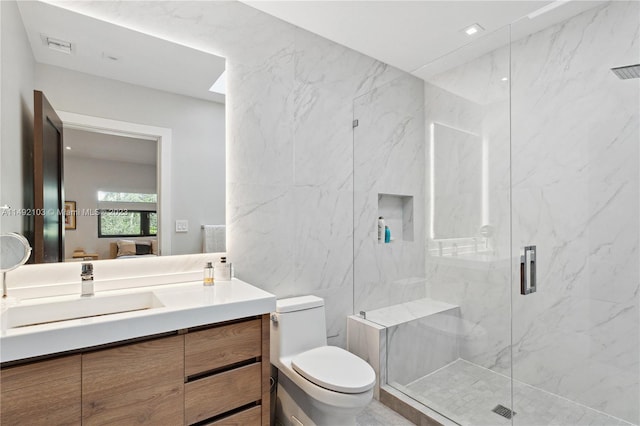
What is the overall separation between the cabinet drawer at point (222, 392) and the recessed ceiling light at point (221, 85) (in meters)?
1.50

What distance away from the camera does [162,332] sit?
4.01 ft

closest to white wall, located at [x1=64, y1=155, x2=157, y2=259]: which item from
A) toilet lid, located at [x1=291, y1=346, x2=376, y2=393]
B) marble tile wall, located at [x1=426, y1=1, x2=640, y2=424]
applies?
toilet lid, located at [x1=291, y1=346, x2=376, y2=393]

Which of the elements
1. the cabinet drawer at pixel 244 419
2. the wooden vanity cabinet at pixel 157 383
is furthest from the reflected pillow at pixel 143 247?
the cabinet drawer at pixel 244 419

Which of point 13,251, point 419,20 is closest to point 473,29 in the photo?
point 419,20

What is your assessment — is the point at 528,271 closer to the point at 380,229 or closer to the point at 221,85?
the point at 380,229

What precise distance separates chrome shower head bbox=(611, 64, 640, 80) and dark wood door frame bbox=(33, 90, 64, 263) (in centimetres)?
301

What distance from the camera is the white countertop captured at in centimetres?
101

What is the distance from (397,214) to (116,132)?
74.0 inches

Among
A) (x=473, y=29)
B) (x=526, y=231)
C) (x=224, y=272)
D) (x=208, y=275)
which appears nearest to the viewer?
(x=208, y=275)

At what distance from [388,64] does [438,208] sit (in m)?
1.32

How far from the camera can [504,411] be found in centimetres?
193

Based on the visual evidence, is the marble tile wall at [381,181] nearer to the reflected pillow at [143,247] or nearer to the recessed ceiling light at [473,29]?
the recessed ceiling light at [473,29]

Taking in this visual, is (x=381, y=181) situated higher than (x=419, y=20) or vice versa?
(x=419, y=20)

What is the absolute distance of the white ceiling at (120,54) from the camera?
1518 mm
